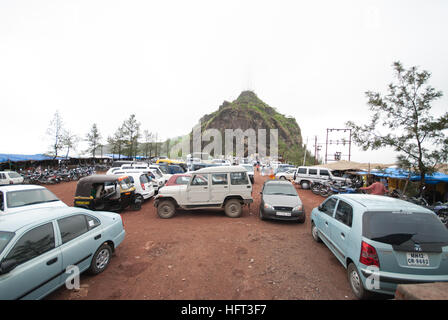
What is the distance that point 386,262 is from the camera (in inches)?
108

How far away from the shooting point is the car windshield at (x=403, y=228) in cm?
279

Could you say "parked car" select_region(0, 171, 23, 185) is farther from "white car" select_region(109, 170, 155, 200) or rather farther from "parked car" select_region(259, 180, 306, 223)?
"parked car" select_region(259, 180, 306, 223)

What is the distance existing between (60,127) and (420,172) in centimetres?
3414

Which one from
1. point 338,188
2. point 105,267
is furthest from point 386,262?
point 338,188

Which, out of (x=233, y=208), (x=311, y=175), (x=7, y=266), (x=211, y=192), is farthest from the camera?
(x=311, y=175)

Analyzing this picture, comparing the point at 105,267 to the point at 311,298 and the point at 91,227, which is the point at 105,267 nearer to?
the point at 91,227

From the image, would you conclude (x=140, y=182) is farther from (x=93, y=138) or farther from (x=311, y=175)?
(x=93, y=138)

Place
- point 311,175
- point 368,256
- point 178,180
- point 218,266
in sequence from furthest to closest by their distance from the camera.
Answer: point 311,175
point 178,180
point 218,266
point 368,256

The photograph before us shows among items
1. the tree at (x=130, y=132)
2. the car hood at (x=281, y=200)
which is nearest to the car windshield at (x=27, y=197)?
the car hood at (x=281, y=200)

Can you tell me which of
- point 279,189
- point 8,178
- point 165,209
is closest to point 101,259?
point 165,209

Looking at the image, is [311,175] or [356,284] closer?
[356,284]

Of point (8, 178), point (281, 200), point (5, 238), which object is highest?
point (5, 238)

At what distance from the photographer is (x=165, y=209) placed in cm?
749

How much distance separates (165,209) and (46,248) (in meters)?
4.68
